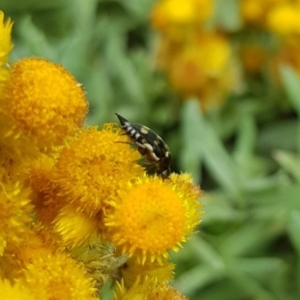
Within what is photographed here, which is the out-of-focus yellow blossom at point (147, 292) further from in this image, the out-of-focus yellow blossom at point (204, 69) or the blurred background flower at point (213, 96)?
the out-of-focus yellow blossom at point (204, 69)

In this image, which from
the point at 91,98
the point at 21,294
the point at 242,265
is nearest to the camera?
the point at 21,294

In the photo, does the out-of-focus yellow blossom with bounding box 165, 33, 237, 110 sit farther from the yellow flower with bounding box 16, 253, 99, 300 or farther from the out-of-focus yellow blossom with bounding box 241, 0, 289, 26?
the yellow flower with bounding box 16, 253, 99, 300

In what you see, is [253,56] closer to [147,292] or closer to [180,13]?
[180,13]

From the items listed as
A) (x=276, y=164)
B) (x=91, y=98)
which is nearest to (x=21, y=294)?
(x=91, y=98)

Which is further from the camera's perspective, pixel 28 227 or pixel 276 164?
pixel 276 164

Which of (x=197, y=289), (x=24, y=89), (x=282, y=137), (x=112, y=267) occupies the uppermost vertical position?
(x=24, y=89)

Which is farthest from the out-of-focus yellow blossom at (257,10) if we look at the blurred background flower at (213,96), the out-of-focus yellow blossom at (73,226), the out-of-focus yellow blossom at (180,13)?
the out-of-focus yellow blossom at (73,226)

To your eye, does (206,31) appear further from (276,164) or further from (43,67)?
(43,67)
